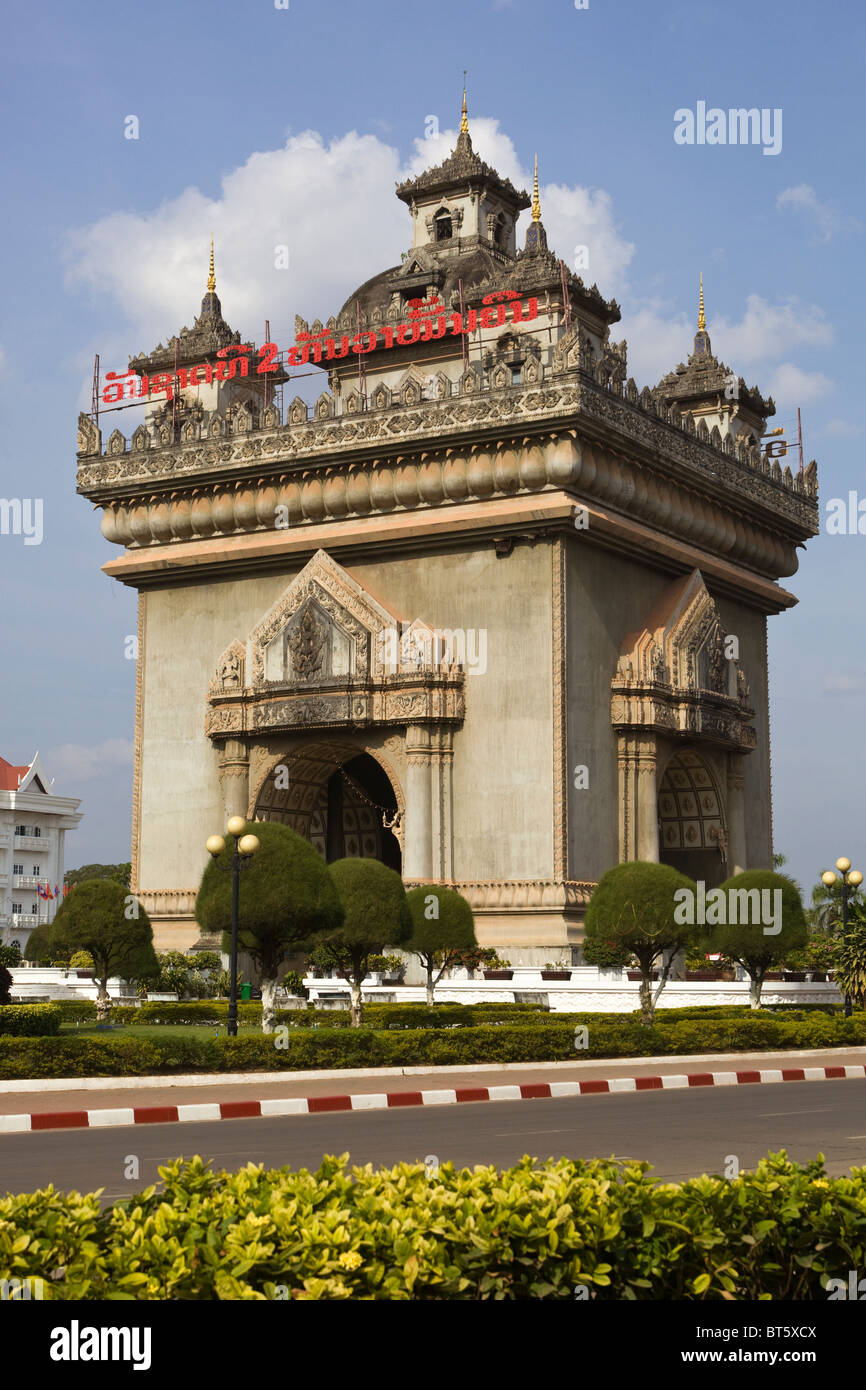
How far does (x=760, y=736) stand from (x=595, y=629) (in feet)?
31.0

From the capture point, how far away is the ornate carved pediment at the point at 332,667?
35156 mm

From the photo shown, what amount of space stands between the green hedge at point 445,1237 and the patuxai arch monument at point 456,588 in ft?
90.1

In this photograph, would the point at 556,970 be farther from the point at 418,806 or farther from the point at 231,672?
the point at 231,672

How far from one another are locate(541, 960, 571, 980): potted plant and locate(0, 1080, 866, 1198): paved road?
1464 centimetres

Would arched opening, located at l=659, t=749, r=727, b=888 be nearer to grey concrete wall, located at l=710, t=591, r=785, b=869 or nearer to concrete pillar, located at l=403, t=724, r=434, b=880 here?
grey concrete wall, located at l=710, t=591, r=785, b=869

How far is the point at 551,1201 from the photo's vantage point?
17.1ft

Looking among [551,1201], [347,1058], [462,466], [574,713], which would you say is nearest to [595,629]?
[574,713]

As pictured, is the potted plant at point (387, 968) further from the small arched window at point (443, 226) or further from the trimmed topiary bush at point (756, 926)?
the small arched window at point (443, 226)

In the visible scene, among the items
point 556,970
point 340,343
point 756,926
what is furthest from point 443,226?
point 756,926

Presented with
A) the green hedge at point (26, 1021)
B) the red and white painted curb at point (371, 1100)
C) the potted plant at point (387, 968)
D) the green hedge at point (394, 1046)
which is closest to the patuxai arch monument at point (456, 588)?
the potted plant at point (387, 968)

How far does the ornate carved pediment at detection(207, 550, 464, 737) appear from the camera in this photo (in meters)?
35.2

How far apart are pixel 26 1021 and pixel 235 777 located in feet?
57.8

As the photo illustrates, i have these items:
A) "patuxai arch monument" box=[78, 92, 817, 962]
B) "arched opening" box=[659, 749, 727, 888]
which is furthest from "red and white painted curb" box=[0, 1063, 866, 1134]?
"arched opening" box=[659, 749, 727, 888]
